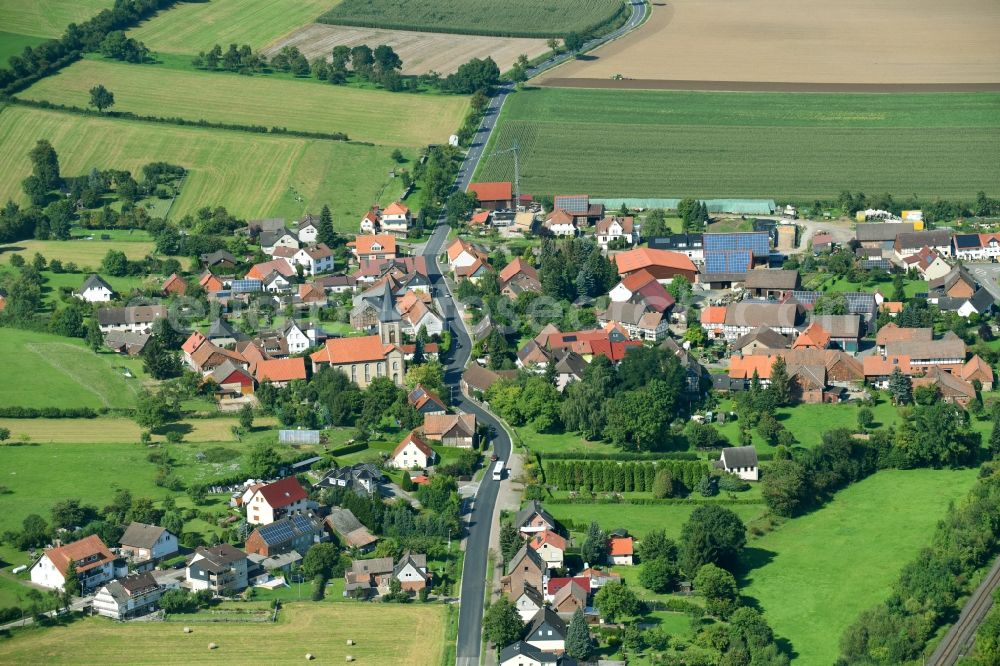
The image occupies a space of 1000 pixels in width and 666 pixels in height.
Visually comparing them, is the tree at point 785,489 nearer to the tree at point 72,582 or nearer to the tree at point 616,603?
the tree at point 616,603

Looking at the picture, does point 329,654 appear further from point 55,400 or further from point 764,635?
point 55,400

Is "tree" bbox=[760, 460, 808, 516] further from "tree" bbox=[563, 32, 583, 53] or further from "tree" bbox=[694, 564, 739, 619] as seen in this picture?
"tree" bbox=[563, 32, 583, 53]

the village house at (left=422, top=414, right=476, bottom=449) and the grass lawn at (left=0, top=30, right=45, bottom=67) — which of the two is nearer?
the village house at (left=422, top=414, right=476, bottom=449)

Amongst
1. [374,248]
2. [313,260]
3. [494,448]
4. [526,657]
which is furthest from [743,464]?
[313,260]

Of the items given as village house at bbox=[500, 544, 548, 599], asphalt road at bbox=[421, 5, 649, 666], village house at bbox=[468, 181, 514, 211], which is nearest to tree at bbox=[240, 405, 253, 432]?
asphalt road at bbox=[421, 5, 649, 666]

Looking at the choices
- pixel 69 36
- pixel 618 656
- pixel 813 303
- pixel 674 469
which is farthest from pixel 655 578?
pixel 69 36

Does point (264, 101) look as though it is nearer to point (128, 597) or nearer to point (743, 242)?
point (743, 242)
